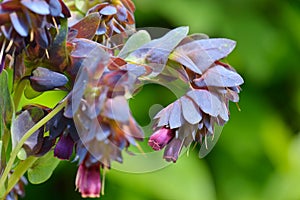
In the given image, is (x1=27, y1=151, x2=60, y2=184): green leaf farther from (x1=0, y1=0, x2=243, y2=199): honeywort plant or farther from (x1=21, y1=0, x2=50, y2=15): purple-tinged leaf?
(x1=21, y1=0, x2=50, y2=15): purple-tinged leaf

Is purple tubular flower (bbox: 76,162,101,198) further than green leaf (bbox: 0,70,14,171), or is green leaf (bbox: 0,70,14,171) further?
green leaf (bbox: 0,70,14,171)

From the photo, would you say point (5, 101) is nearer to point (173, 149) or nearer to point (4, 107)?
point (4, 107)

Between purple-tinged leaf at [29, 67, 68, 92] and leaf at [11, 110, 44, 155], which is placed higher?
purple-tinged leaf at [29, 67, 68, 92]

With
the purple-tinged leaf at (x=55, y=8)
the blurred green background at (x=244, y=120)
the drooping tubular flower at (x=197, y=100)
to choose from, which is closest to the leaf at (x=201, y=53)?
the drooping tubular flower at (x=197, y=100)

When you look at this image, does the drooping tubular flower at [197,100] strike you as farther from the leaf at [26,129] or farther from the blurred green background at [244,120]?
the blurred green background at [244,120]

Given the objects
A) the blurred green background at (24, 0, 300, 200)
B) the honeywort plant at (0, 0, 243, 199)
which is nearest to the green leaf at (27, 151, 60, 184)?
the honeywort plant at (0, 0, 243, 199)

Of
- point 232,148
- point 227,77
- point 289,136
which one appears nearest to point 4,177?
point 227,77

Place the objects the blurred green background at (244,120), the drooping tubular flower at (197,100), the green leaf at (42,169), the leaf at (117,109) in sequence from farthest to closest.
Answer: the blurred green background at (244,120), the green leaf at (42,169), the drooping tubular flower at (197,100), the leaf at (117,109)
